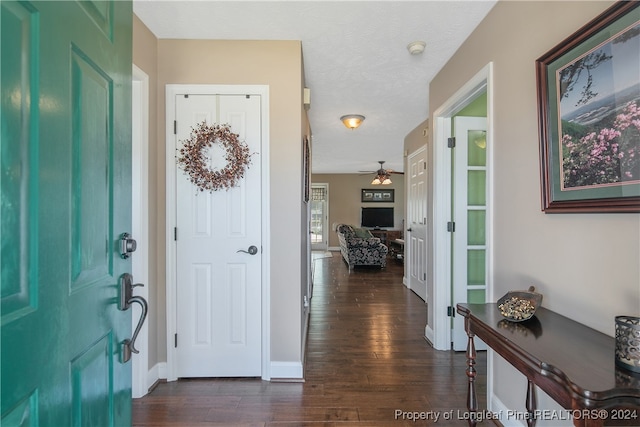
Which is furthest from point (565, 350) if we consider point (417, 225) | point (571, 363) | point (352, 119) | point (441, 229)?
point (417, 225)

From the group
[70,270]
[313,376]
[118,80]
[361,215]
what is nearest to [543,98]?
[118,80]

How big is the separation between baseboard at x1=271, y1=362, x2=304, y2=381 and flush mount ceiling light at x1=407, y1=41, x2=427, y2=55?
2.49m

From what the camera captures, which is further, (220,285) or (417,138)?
(417,138)

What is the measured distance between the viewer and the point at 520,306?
134 centimetres

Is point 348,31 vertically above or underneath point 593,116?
above

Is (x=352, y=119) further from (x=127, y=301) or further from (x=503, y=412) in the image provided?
(x=127, y=301)

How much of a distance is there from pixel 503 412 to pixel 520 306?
87 centimetres

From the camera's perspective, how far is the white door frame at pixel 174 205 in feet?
7.30

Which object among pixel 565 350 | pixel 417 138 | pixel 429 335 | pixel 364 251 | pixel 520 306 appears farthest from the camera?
pixel 364 251

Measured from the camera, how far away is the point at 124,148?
0.95 m

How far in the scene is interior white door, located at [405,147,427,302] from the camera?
4301 mm

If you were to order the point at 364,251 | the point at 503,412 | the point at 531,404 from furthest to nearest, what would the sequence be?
the point at 364,251 → the point at 503,412 → the point at 531,404

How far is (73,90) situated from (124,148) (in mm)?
257

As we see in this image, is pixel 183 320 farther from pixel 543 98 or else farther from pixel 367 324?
pixel 543 98
